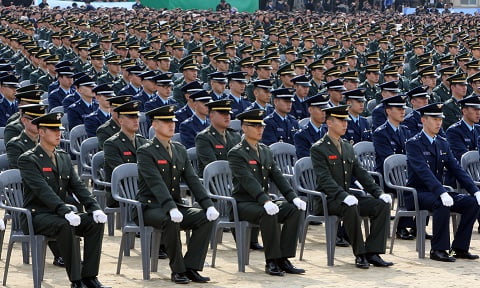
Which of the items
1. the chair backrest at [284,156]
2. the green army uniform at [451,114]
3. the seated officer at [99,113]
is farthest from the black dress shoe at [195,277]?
the green army uniform at [451,114]

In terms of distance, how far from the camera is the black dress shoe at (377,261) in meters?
12.3

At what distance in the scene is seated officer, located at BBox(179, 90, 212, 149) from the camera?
590 inches

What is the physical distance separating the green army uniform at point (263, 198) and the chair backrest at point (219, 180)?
216mm

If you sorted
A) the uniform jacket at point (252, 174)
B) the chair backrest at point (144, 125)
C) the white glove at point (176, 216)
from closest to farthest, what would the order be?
the white glove at point (176, 216) → the uniform jacket at point (252, 174) → the chair backrest at point (144, 125)

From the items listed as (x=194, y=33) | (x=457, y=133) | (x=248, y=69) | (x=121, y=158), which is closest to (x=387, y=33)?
(x=194, y=33)

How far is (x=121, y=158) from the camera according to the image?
502 inches

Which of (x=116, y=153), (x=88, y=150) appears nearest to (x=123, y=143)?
(x=116, y=153)

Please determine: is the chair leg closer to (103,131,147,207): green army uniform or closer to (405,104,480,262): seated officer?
(405,104,480,262): seated officer

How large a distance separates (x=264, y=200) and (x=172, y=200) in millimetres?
969

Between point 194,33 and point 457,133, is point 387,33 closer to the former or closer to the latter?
point 194,33

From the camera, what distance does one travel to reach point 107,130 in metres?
13.9

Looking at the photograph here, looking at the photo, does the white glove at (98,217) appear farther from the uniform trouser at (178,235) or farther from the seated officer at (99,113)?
the seated officer at (99,113)

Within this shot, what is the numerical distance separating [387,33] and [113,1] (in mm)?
24460

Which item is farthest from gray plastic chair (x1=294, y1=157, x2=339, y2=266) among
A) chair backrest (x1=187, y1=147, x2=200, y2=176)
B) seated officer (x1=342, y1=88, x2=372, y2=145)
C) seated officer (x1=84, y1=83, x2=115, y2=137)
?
seated officer (x1=84, y1=83, x2=115, y2=137)
